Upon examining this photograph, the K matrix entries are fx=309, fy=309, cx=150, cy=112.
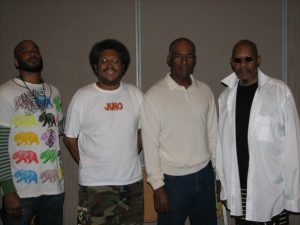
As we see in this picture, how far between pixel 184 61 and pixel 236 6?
1125 millimetres

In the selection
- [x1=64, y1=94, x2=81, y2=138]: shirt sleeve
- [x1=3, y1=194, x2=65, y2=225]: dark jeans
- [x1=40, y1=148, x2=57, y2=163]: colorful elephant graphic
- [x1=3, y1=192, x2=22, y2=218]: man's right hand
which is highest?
A: [x1=64, y1=94, x2=81, y2=138]: shirt sleeve

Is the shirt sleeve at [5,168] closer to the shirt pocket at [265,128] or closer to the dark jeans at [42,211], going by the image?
the dark jeans at [42,211]

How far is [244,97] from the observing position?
7.11ft

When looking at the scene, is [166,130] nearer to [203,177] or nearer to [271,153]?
[203,177]

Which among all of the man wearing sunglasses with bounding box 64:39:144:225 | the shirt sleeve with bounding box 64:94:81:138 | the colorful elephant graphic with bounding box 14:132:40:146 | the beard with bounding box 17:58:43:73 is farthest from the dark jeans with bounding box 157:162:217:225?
the beard with bounding box 17:58:43:73

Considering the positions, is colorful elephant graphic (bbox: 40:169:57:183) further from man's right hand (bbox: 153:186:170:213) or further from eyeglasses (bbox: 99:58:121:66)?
eyeglasses (bbox: 99:58:121:66)

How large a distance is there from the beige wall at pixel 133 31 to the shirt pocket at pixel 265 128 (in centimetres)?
99

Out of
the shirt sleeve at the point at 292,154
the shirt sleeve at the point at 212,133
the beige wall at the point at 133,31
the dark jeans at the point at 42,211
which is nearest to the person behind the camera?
the shirt sleeve at the point at 292,154

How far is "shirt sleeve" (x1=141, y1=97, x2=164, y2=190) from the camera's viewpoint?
2160mm

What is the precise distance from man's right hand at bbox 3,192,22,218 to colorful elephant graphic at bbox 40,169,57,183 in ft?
0.66

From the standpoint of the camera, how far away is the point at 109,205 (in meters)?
2.13

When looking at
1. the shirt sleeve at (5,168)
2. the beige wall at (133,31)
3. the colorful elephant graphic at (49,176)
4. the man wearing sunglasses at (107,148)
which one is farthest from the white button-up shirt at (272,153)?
the shirt sleeve at (5,168)

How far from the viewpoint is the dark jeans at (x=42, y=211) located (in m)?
2.13

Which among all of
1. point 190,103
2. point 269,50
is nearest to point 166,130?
point 190,103
